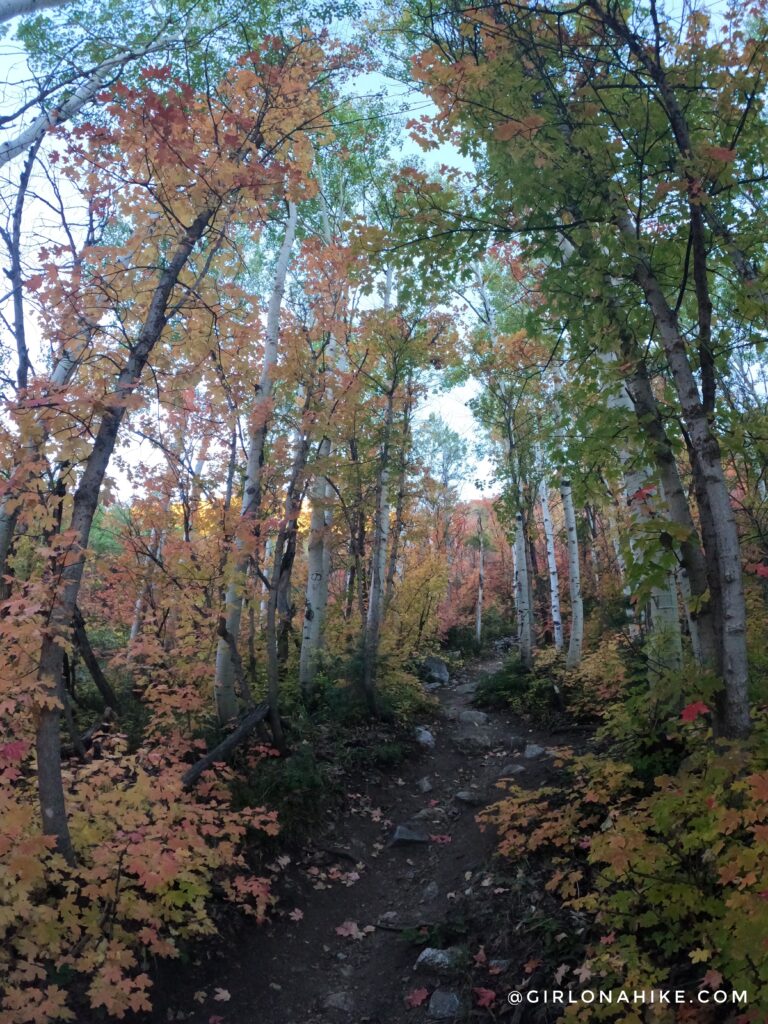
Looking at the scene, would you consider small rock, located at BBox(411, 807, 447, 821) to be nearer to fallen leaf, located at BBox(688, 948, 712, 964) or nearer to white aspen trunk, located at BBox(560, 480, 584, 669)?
fallen leaf, located at BBox(688, 948, 712, 964)

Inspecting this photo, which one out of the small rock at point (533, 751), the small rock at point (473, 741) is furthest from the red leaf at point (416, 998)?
the small rock at point (473, 741)

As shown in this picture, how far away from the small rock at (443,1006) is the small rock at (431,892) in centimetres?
128

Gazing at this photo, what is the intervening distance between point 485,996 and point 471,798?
11.1 feet

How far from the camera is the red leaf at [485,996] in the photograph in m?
3.28

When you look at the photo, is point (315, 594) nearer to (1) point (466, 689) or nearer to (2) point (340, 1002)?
(1) point (466, 689)

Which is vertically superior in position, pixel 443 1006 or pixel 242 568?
pixel 242 568

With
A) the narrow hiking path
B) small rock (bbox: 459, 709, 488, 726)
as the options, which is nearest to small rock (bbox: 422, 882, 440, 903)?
the narrow hiking path

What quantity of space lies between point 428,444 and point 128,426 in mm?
22259

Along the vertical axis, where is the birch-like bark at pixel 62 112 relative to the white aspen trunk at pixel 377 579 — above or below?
above

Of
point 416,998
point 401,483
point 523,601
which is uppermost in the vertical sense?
point 401,483

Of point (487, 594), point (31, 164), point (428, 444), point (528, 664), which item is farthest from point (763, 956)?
point (428, 444)

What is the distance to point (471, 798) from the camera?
6.63 m

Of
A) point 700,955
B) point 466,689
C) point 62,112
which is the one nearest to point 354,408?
point 62,112

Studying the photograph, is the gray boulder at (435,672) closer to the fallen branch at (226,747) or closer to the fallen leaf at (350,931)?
the fallen branch at (226,747)
